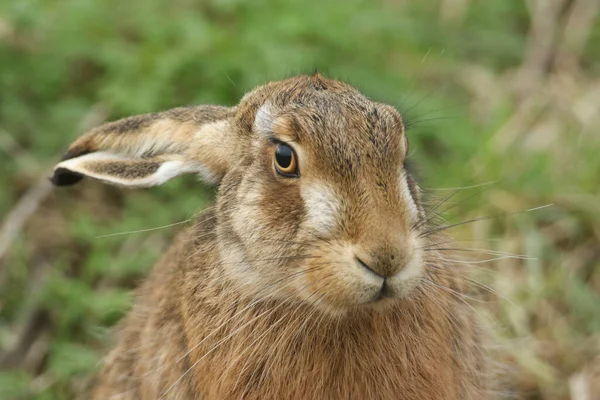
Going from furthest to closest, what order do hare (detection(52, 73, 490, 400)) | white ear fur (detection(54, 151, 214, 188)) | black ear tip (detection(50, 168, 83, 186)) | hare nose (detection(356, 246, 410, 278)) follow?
black ear tip (detection(50, 168, 83, 186)) < white ear fur (detection(54, 151, 214, 188)) < hare (detection(52, 73, 490, 400)) < hare nose (detection(356, 246, 410, 278))

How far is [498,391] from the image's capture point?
14.7 feet

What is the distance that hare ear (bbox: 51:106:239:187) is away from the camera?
3.86 metres

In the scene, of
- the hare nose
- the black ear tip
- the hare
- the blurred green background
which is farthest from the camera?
the blurred green background

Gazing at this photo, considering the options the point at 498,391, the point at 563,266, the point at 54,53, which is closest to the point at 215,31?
the point at 54,53

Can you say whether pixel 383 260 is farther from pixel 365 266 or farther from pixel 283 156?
pixel 283 156

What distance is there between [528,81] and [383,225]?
420 centimetres

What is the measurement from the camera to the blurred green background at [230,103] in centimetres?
503

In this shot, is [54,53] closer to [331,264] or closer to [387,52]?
[387,52]

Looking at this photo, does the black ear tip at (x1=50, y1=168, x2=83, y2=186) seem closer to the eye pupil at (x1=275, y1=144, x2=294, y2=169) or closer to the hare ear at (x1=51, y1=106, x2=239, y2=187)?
the hare ear at (x1=51, y1=106, x2=239, y2=187)

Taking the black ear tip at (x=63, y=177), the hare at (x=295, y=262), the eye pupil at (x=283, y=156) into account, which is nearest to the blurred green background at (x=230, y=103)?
the hare at (x=295, y=262)

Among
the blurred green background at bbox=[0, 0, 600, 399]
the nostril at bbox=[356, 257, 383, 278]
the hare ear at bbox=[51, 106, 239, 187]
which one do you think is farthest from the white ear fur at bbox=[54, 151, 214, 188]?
the blurred green background at bbox=[0, 0, 600, 399]

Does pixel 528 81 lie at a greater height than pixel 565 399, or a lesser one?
greater

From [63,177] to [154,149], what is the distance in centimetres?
38

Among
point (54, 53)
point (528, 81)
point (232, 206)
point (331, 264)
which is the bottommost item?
point (331, 264)
